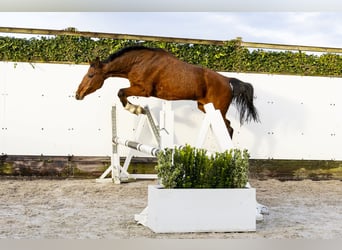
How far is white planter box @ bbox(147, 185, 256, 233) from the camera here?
388cm

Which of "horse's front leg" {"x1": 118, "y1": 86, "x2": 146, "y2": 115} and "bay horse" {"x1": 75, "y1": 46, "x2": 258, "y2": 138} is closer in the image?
"horse's front leg" {"x1": 118, "y1": 86, "x2": 146, "y2": 115}

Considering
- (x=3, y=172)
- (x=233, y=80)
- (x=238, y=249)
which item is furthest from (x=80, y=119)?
(x=238, y=249)

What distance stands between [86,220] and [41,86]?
304cm

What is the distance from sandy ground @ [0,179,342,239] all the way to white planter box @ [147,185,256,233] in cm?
8

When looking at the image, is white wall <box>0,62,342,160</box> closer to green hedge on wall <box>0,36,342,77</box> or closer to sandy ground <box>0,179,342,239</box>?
green hedge on wall <box>0,36,342,77</box>

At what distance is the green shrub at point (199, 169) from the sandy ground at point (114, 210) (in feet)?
1.18

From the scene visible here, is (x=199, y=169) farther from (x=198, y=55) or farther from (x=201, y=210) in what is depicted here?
(x=198, y=55)

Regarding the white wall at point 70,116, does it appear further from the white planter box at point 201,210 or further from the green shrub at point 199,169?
the white planter box at point 201,210

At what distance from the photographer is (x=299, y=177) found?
7582 mm

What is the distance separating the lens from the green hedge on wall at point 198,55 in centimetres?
697

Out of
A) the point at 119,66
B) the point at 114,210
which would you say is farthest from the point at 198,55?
the point at 114,210

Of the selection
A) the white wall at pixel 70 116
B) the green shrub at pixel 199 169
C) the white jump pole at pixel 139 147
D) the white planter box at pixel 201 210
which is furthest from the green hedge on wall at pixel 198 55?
the white planter box at pixel 201 210

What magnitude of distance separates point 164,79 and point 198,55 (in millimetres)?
1498

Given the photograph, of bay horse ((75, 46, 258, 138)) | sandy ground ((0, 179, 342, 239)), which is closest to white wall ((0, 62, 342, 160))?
sandy ground ((0, 179, 342, 239))
